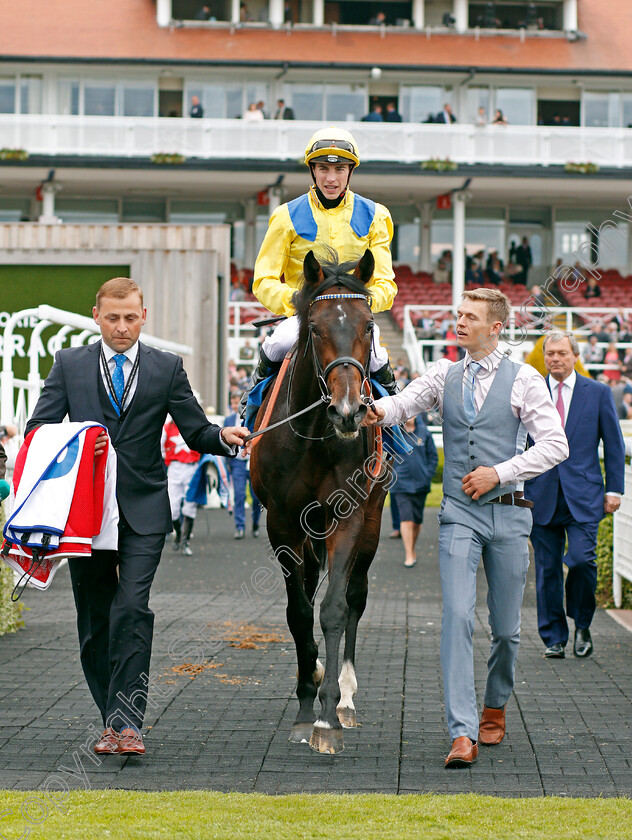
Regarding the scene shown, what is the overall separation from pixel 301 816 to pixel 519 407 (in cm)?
202

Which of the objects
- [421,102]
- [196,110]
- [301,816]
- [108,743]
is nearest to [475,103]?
[421,102]

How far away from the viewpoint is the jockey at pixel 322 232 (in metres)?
5.87

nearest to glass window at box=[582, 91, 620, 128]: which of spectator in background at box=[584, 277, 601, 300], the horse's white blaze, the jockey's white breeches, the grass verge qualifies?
spectator in background at box=[584, 277, 601, 300]

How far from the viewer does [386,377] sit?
6016 mm

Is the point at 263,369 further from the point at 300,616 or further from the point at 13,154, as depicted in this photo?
the point at 13,154

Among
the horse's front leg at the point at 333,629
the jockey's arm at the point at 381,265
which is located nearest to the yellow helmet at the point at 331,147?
the jockey's arm at the point at 381,265

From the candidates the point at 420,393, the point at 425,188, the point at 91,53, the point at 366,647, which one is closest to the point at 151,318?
the point at 366,647

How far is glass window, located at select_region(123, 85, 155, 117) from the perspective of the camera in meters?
37.8

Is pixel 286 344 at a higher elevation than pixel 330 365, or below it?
higher

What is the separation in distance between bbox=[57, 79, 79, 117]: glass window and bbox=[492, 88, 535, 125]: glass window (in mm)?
13540

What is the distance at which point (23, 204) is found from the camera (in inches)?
1463

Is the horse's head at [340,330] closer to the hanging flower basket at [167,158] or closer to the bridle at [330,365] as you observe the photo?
the bridle at [330,365]

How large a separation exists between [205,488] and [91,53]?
27395mm

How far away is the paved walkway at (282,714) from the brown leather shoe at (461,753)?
0.20 feet
